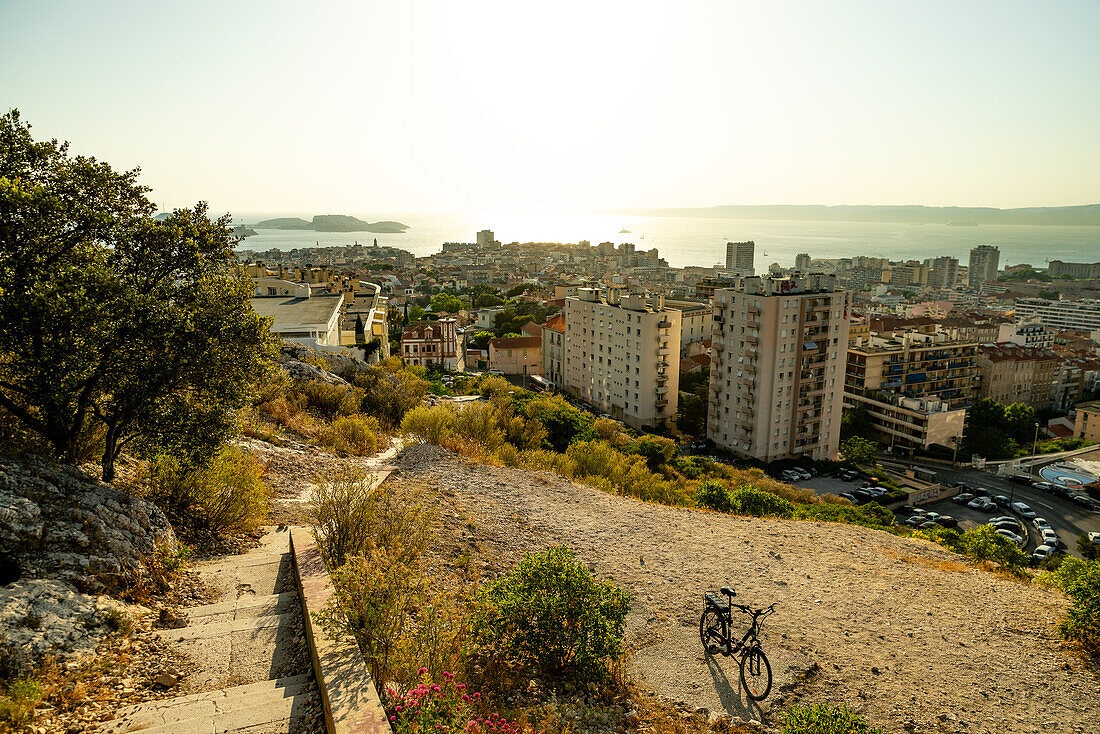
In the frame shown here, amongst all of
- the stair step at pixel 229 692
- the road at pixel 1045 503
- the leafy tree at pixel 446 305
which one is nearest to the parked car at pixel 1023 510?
the road at pixel 1045 503

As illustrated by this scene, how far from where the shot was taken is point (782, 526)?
11695 mm

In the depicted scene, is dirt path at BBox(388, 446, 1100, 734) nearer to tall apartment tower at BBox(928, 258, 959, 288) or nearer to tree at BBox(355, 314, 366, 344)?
tree at BBox(355, 314, 366, 344)

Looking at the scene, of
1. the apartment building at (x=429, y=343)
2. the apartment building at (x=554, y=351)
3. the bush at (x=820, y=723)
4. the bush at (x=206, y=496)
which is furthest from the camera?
the apartment building at (x=554, y=351)

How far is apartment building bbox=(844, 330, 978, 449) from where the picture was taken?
38438 mm

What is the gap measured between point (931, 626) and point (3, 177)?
9911mm

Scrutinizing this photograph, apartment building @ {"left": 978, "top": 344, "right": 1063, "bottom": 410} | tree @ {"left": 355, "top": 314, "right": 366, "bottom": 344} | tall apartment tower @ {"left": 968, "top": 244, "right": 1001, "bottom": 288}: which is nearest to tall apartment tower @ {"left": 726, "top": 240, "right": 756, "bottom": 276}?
tall apartment tower @ {"left": 968, "top": 244, "right": 1001, "bottom": 288}

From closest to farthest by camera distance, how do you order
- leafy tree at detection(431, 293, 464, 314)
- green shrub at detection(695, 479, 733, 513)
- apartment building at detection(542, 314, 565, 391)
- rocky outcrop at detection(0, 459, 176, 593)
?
rocky outcrop at detection(0, 459, 176, 593)
green shrub at detection(695, 479, 733, 513)
apartment building at detection(542, 314, 565, 391)
leafy tree at detection(431, 293, 464, 314)

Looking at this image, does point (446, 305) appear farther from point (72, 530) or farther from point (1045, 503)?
point (72, 530)

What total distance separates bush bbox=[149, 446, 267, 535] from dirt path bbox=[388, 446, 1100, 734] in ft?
7.44

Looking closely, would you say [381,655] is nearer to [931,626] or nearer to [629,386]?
[931,626]

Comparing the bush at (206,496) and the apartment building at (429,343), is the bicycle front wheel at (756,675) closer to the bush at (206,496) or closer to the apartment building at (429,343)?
the bush at (206,496)

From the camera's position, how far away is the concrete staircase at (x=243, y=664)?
11.4 ft

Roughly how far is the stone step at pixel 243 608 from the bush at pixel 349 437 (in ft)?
21.6

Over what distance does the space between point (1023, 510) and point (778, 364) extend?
42.6 feet
